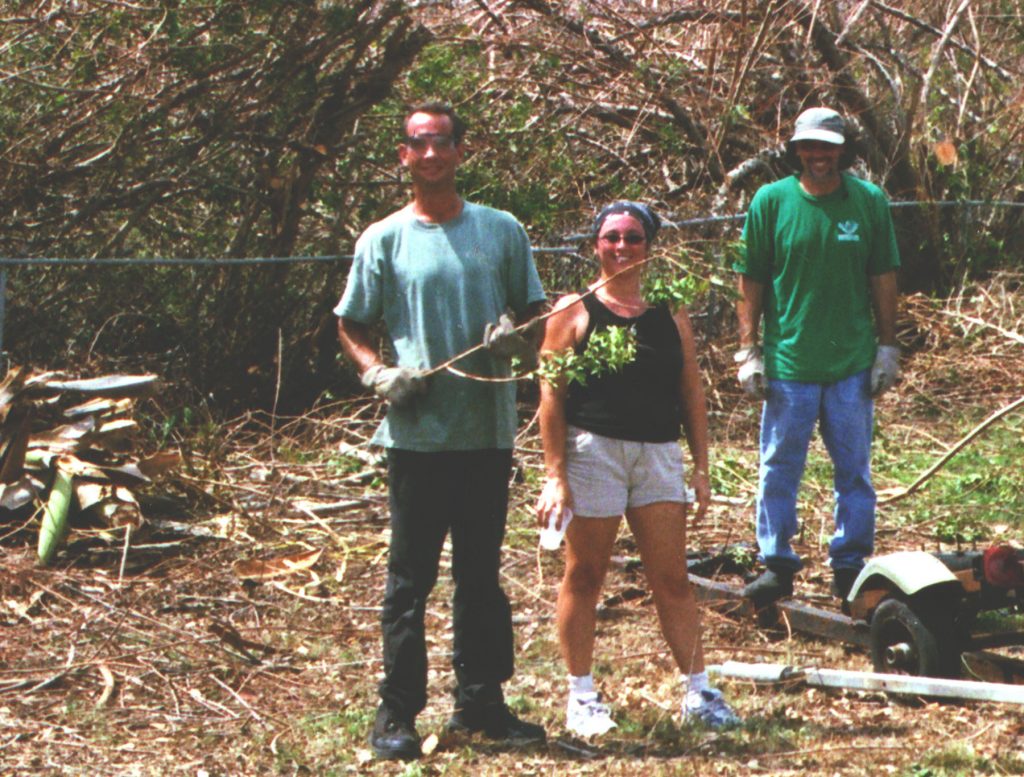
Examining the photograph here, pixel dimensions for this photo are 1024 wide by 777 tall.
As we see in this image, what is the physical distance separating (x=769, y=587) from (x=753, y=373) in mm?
860

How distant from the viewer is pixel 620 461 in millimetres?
5469

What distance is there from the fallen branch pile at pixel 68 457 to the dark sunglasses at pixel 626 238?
3.22 m

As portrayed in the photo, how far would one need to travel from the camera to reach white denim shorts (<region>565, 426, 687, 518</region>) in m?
5.46

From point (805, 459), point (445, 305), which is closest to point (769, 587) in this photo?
point (805, 459)

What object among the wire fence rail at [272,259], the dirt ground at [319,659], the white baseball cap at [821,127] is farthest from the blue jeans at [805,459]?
the wire fence rail at [272,259]

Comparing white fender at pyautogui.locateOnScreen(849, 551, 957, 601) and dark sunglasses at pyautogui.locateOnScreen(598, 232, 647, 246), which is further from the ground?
dark sunglasses at pyautogui.locateOnScreen(598, 232, 647, 246)

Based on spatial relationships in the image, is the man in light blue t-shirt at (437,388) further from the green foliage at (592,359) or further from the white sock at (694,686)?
the white sock at (694,686)

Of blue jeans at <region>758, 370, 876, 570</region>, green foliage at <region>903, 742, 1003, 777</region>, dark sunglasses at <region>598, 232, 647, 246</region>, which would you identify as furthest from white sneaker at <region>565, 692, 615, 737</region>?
blue jeans at <region>758, 370, 876, 570</region>

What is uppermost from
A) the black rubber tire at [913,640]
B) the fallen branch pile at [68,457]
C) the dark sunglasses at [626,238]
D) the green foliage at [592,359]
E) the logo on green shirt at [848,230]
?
the logo on green shirt at [848,230]

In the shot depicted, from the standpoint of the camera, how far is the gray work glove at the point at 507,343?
198 inches

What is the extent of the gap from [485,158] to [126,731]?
673 centimetres

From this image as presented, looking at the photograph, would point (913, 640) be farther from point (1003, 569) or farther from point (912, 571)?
point (1003, 569)

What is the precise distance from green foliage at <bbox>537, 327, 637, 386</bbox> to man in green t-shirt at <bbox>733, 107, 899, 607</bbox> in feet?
5.64

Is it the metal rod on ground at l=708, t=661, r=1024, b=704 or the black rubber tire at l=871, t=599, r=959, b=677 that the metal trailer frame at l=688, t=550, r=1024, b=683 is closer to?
the black rubber tire at l=871, t=599, r=959, b=677
